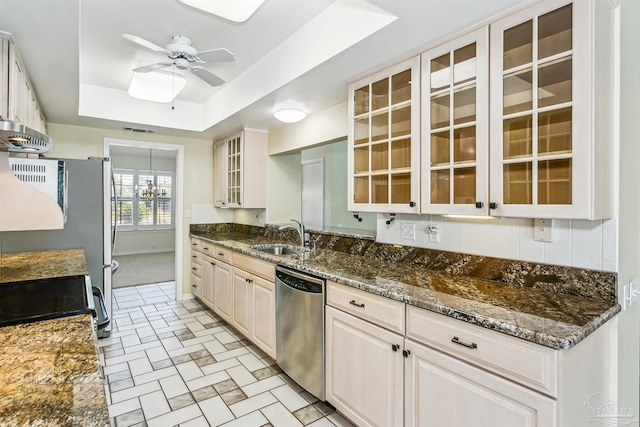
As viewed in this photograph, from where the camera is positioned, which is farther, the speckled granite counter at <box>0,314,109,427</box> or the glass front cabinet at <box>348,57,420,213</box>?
the glass front cabinet at <box>348,57,420,213</box>

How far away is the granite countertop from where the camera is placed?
6.57 ft

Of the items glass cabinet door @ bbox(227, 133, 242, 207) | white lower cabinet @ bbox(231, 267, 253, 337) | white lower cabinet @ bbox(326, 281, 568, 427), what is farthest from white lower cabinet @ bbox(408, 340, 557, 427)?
glass cabinet door @ bbox(227, 133, 242, 207)

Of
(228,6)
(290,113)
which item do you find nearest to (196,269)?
(290,113)

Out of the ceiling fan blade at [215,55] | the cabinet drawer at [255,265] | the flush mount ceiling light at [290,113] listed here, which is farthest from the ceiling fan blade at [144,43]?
the cabinet drawer at [255,265]

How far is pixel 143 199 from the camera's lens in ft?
27.5

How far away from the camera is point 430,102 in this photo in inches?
74.9

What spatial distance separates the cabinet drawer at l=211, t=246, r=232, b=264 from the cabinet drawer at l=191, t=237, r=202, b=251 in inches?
20.7

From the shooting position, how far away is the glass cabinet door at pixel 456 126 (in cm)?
165

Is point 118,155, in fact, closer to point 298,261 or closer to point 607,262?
point 298,261

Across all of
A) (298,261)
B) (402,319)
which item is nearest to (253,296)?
(298,261)

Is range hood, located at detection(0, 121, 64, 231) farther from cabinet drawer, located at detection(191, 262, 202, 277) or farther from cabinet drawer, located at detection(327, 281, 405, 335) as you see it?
cabinet drawer, located at detection(191, 262, 202, 277)

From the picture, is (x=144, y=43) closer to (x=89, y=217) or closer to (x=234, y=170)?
(x=89, y=217)

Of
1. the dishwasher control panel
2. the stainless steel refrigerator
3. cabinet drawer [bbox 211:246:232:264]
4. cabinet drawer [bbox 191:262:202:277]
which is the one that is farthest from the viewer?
cabinet drawer [bbox 191:262:202:277]

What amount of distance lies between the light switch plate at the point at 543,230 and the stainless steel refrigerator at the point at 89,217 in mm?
3530
